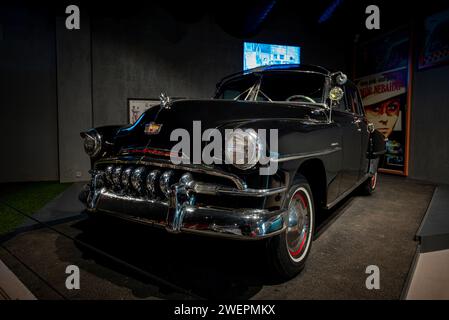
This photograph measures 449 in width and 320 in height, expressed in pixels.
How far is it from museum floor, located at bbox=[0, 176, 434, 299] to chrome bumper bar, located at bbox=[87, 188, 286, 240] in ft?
0.49

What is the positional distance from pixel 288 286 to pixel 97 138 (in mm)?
1897

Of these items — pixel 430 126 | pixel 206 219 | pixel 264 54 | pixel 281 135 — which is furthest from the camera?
pixel 264 54

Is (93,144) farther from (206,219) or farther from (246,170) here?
(246,170)

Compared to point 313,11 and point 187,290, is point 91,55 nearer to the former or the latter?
point 313,11

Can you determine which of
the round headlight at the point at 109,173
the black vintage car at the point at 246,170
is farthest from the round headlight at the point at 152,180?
the round headlight at the point at 109,173

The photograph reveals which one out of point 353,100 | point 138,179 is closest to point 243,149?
point 138,179

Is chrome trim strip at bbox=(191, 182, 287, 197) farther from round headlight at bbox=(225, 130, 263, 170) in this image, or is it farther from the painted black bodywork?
round headlight at bbox=(225, 130, 263, 170)

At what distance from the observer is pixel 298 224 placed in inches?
91.0

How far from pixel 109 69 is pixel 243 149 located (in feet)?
17.5

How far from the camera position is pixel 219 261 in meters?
2.44

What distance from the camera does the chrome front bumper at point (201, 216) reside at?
1.75 metres

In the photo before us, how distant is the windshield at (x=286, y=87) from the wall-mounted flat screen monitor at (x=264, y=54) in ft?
13.9

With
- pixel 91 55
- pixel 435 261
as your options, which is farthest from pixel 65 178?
pixel 435 261

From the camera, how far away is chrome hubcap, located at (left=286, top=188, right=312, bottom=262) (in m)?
2.22
